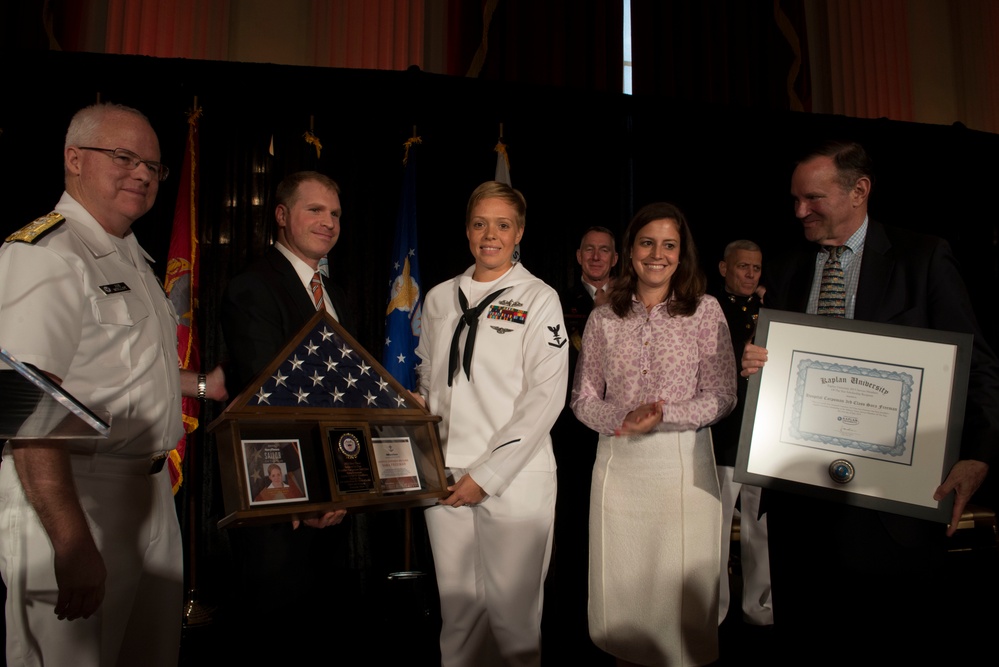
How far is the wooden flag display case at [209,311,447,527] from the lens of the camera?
1.73m

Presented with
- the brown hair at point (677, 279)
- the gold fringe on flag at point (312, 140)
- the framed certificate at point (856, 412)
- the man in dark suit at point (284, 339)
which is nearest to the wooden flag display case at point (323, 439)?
the man in dark suit at point (284, 339)

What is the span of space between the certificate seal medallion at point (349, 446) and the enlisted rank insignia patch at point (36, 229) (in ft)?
3.01

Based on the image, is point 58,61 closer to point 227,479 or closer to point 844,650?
point 227,479

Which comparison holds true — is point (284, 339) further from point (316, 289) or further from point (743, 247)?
point (743, 247)

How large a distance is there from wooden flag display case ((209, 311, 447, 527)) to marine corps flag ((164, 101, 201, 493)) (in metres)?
2.08

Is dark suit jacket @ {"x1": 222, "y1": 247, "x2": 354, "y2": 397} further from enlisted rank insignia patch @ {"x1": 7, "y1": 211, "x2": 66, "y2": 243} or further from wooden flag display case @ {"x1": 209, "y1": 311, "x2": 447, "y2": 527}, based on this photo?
enlisted rank insignia patch @ {"x1": 7, "y1": 211, "x2": 66, "y2": 243}

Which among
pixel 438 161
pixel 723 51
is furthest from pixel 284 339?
pixel 723 51

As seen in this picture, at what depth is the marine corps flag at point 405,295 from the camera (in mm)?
4203

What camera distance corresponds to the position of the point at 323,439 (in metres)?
1.88

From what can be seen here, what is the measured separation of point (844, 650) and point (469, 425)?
4.53ft

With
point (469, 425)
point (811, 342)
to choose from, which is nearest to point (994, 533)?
point (811, 342)

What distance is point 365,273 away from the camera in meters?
4.89

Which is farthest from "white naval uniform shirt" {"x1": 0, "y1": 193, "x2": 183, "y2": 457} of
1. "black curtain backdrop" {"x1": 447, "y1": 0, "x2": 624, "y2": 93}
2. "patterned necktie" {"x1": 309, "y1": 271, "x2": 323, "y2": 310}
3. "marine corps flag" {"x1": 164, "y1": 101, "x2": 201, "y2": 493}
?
"black curtain backdrop" {"x1": 447, "y1": 0, "x2": 624, "y2": 93}

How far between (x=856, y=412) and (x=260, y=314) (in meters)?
1.95
